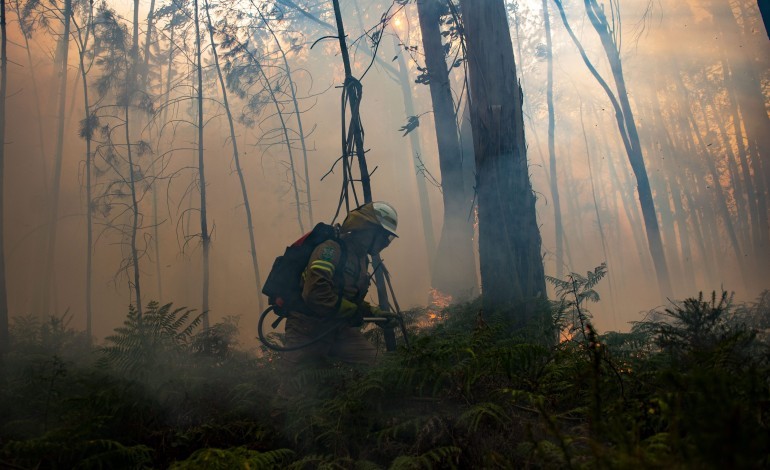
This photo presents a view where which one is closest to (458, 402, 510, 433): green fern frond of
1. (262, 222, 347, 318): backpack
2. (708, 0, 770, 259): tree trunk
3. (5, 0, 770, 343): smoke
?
(262, 222, 347, 318): backpack

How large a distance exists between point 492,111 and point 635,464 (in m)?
4.24

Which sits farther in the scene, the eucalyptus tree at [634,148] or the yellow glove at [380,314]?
the eucalyptus tree at [634,148]

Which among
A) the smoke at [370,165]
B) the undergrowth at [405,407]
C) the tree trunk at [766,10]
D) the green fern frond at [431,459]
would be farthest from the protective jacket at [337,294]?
the smoke at [370,165]

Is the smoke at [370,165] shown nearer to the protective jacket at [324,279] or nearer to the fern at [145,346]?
the fern at [145,346]

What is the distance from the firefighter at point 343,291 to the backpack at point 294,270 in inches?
3.2

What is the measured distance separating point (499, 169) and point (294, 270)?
237cm

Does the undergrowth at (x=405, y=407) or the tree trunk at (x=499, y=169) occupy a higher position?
the tree trunk at (x=499, y=169)

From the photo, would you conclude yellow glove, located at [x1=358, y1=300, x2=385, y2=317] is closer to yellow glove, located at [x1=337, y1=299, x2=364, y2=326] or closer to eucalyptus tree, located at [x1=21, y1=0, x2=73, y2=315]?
yellow glove, located at [x1=337, y1=299, x2=364, y2=326]

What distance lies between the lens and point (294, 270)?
171 inches

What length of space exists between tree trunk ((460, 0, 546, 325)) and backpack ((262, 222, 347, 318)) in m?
1.74

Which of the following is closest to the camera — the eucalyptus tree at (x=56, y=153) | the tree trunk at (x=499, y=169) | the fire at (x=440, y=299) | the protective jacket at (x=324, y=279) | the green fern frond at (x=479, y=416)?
the green fern frond at (x=479, y=416)

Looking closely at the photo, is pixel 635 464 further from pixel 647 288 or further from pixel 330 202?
pixel 647 288

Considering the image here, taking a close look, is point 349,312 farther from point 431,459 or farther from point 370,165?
point 370,165

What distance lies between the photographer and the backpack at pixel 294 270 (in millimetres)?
4289
